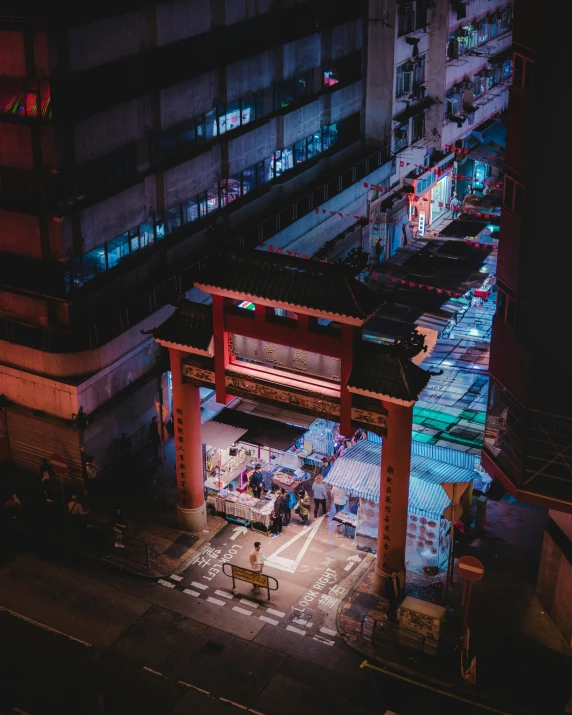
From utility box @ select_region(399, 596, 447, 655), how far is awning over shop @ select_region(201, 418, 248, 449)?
11134mm

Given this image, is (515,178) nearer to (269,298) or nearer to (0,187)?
(269,298)

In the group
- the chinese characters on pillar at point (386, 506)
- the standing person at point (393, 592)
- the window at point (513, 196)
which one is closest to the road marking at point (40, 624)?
the standing person at point (393, 592)

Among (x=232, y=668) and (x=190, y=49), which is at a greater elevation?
(x=190, y=49)

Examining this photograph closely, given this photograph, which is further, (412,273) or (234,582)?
(412,273)

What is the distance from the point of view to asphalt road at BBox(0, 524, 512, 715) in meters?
32.2

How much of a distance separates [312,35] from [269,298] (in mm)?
26693

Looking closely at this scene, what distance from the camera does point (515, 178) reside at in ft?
111

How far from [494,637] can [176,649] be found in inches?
429

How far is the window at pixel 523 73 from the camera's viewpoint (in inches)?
1271

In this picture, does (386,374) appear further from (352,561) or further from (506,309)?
Answer: (352,561)

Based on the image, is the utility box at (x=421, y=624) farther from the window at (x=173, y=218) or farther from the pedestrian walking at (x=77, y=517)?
the window at (x=173, y=218)

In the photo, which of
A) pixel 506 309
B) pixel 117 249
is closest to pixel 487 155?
pixel 117 249

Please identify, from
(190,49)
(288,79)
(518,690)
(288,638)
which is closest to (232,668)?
(288,638)

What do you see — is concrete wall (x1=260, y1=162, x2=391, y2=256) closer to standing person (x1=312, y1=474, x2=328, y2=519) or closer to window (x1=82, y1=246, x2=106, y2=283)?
window (x1=82, y1=246, x2=106, y2=283)
